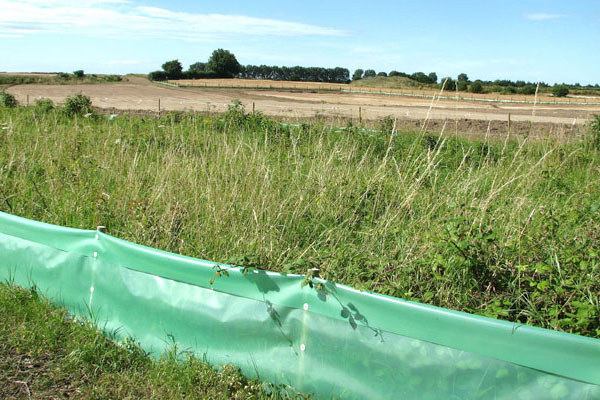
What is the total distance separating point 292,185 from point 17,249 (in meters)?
2.77

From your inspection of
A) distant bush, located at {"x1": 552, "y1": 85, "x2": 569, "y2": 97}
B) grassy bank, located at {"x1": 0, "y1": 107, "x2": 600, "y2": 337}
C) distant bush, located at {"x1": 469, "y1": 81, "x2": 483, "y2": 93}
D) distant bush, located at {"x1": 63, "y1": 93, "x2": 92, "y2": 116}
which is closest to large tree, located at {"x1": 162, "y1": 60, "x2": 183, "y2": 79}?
distant bush, located at {"x1": 469, "y1": 81, "x2": 483, "y2": 93}

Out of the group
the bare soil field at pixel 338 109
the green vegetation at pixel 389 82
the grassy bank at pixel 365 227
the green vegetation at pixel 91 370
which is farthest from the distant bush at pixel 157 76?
the green vegetation at pixel 91 370

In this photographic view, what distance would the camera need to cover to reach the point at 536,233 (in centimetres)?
463

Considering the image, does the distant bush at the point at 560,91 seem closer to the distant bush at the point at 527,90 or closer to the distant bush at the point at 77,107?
the distant bush at the point at 527,90

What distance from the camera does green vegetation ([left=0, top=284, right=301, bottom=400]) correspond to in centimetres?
345

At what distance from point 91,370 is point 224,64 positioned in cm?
9956

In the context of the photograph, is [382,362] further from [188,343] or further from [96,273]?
[96,273]

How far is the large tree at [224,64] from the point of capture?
98375 mm

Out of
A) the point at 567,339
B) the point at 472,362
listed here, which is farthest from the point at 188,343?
the point at 567,339

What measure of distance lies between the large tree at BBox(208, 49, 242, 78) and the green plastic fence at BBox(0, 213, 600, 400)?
9628 centimetres

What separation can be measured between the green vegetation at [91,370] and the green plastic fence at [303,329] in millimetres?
132

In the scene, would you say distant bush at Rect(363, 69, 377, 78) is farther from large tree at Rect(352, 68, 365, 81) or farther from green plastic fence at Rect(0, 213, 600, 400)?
green plastic fence at Rect(0, 213, 600, 400)

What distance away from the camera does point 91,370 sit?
3.69m

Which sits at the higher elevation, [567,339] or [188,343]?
[567,339]
